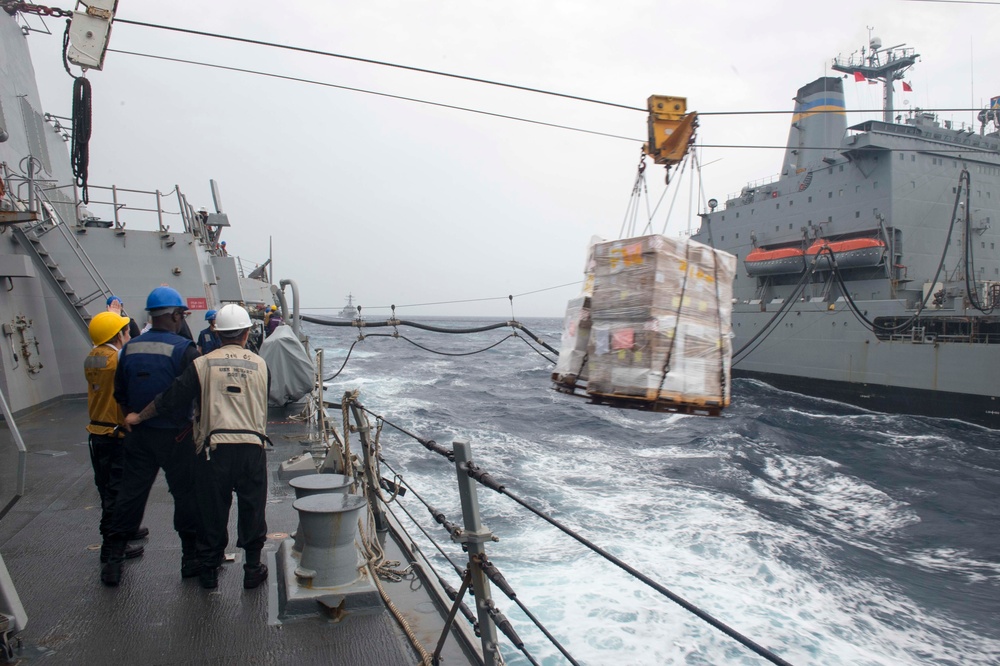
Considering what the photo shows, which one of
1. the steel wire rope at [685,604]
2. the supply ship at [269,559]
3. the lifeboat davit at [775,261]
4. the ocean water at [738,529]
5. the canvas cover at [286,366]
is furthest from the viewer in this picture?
the lifeboat davit at [775,261]

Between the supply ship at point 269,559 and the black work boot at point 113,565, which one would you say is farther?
the black work boot at point 113,565

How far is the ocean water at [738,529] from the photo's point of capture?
6.46 metres

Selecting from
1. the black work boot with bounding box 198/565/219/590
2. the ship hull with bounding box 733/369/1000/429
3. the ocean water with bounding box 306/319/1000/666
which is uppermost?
the black work boot with bounding box 198/565/219/590

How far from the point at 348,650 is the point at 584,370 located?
6.37 ft

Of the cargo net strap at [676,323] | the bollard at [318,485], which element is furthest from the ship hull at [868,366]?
the bollard at [318,485]

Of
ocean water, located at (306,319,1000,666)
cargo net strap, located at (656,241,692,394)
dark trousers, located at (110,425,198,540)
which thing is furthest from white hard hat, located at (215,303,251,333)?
ocean water, located at (306,319,1000,666)

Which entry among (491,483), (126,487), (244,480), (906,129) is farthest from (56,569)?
(906,129)

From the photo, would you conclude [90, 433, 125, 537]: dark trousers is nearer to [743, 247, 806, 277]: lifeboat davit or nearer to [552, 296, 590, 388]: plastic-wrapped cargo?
[552, 296, 590, 388]: plastic-wrapped cargo

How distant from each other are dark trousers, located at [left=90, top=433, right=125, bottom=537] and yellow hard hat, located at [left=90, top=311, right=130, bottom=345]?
2.10 feet

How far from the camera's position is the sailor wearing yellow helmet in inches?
149

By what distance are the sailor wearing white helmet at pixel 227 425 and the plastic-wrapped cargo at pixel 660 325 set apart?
6.55 ft

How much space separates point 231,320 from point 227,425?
0.62 m

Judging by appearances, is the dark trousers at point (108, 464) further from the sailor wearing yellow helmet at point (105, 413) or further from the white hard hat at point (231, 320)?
the white hard hat at point (231, 320)

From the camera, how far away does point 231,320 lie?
350 cm
